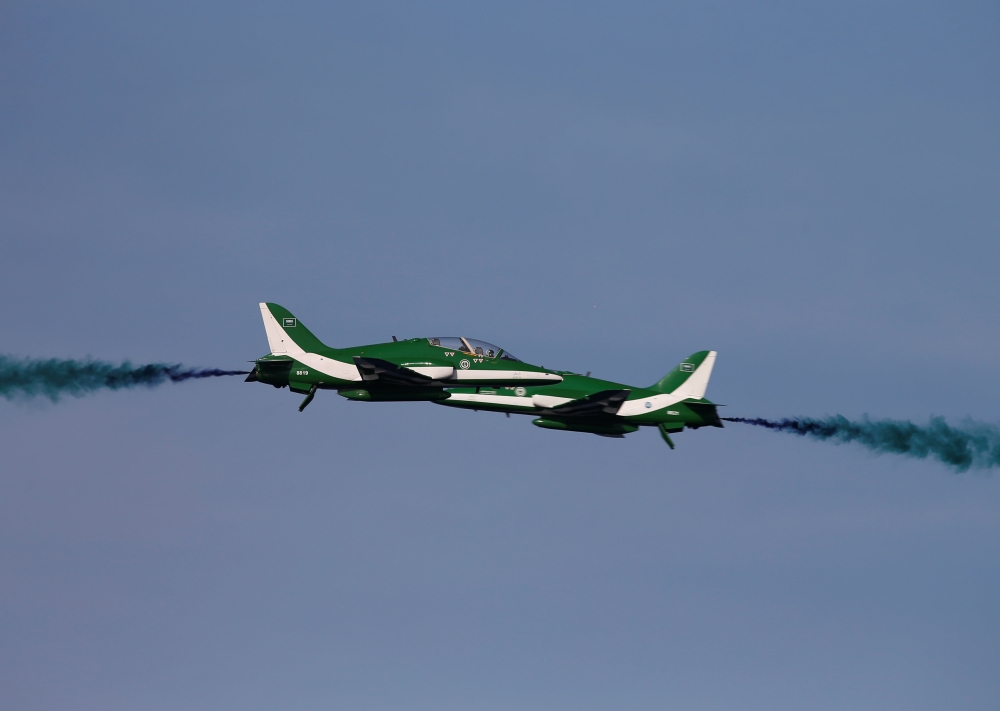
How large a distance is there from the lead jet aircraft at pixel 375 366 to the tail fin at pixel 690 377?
806 centimetres

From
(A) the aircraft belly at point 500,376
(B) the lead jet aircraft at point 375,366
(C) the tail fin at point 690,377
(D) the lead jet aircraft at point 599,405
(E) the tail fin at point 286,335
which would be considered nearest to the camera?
(B) the lead jet aircraft at point 375,366

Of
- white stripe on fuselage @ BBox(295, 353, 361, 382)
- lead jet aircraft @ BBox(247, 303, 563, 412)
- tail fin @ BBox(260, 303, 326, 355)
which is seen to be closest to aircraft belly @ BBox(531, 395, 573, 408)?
lead jet aircraft @ BBox(247, 303, 563, 412)

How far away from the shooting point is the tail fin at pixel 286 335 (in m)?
86.4

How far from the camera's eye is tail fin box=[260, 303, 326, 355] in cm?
8644

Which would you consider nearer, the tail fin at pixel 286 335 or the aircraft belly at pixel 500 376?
the tail fin at pixel 286 335

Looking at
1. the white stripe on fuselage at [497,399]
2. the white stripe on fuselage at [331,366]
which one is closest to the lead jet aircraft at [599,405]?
the white stripe on fuselage at [497,399]

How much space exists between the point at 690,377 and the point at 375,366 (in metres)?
17.1

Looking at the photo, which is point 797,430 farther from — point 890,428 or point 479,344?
point 479,344

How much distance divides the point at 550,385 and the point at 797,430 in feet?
48.0

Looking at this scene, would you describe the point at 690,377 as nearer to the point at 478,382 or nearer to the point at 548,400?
the point at 548,400

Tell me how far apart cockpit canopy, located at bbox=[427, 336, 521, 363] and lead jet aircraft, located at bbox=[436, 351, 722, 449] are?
92.8 inches

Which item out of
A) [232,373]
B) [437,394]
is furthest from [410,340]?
[232,373]

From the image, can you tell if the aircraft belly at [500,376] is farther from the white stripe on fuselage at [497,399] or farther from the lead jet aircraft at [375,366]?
the white stripe on fuselage at [497,399]

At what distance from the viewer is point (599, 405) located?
89.9m
